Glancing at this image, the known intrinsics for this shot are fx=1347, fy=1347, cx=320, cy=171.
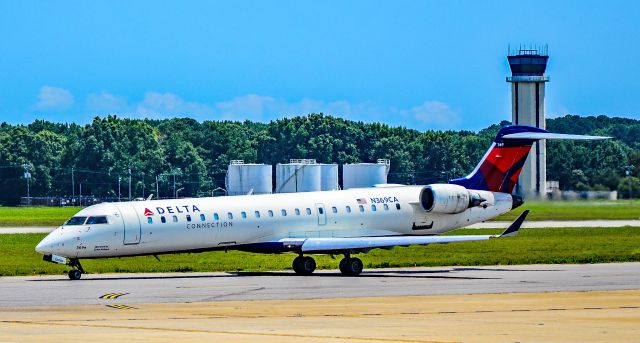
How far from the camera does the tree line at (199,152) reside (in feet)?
554

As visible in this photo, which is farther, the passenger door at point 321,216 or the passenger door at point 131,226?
the passenger door at point 321,216

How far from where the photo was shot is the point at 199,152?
183 m

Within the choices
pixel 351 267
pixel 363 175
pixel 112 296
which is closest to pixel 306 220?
pixel 351 267

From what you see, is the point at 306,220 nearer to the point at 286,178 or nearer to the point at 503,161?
the point at 503,161

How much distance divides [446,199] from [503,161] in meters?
3.28

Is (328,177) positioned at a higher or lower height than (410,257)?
higher

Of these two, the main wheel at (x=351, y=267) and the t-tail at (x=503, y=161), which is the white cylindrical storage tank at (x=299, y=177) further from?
the main wheel at (x=351, y=267)

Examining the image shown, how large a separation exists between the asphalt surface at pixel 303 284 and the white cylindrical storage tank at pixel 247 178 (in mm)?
70658

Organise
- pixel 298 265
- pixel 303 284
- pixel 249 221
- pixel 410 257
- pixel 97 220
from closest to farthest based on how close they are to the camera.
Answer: pixel 303 284, pixel 97 220, pixel 249 221, pixel 298 265, pixel 410 257

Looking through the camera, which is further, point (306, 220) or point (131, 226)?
point (306, 220)

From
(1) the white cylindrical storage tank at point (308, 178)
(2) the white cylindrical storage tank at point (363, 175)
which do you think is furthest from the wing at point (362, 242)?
(2) the white cylindrical storage tank at point (363, 175)

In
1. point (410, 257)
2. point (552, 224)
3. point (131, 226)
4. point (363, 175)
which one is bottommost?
point (410, 257)

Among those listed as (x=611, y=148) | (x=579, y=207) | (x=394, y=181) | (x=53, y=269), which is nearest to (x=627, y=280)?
(x=53, y=269)

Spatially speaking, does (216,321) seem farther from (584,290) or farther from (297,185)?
(297,185)
